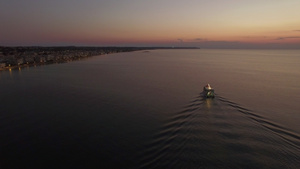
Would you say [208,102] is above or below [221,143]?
above

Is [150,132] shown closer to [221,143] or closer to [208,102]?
[221,143]

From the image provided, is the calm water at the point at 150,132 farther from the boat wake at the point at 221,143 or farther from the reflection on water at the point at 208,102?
the reflection on water at the point at 208,102

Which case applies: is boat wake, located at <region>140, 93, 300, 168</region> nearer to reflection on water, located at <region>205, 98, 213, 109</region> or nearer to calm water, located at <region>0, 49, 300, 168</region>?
calm water, located at <region>0, 49, 300, 168</region>

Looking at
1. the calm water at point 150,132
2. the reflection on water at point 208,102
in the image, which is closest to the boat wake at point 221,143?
the calm water at point 150,132

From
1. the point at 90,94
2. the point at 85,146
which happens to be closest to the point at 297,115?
the point at 85,146

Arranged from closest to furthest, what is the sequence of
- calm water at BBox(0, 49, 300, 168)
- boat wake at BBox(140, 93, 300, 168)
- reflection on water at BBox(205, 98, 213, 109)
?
1. boat wake at BBox(140, 93, 300, 168)
2. calm water at BBox(0, 49, 300, 168)
3. reflection on water at BBox(205, 98, 213, 109)

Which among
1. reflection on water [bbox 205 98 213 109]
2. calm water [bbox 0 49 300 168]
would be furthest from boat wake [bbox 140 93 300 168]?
reflection on water [bbox 205 98 213 109]

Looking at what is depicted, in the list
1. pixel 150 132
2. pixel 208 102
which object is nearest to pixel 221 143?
pixel 150 132

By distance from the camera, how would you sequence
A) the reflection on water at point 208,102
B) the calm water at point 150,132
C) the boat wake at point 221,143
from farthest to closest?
1. the reflection on water at point 208,102
2. the calm water at point 150,132
3. the boat wake at point 221,143

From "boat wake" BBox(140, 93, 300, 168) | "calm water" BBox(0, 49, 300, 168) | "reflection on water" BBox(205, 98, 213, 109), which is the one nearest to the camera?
"boat wake" BBox(140, 93, 300, 168)
